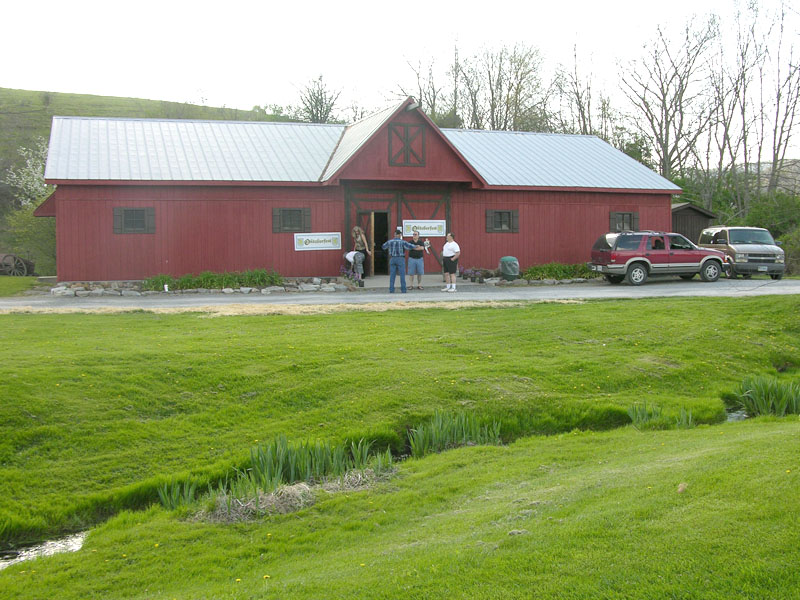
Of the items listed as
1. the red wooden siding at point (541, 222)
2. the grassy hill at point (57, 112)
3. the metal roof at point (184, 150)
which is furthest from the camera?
the grassy hill at point (57, 112)

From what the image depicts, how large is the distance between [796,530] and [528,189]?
24.3 metres

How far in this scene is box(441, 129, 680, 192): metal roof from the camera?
93.7ft

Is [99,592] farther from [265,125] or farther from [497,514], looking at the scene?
[265,125]

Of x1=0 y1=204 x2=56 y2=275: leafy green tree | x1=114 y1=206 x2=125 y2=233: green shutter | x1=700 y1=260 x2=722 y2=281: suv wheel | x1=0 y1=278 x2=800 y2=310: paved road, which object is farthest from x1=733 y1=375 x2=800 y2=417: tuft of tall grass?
x1=0 y1=204 x2=56 y2=275: leafy green tree

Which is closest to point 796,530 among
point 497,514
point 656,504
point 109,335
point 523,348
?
point 656,504

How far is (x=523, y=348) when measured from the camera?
12.9m

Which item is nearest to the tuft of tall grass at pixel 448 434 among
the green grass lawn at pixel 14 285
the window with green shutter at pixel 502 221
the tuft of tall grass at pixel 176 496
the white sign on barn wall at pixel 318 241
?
the tuft of tall grass at pixel 176 496

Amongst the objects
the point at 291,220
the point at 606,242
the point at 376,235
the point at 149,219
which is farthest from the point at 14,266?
the point at 606,242

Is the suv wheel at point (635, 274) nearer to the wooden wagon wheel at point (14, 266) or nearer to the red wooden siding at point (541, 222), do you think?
the red wooden siding at point (541, 222)

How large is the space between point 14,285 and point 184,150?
24.2 ft

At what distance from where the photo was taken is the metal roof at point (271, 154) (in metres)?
24.2

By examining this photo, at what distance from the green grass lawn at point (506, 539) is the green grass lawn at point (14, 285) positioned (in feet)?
62.0

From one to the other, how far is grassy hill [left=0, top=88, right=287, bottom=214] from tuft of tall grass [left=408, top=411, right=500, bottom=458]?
47185 millimetres

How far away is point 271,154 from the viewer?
26844 millimetres
